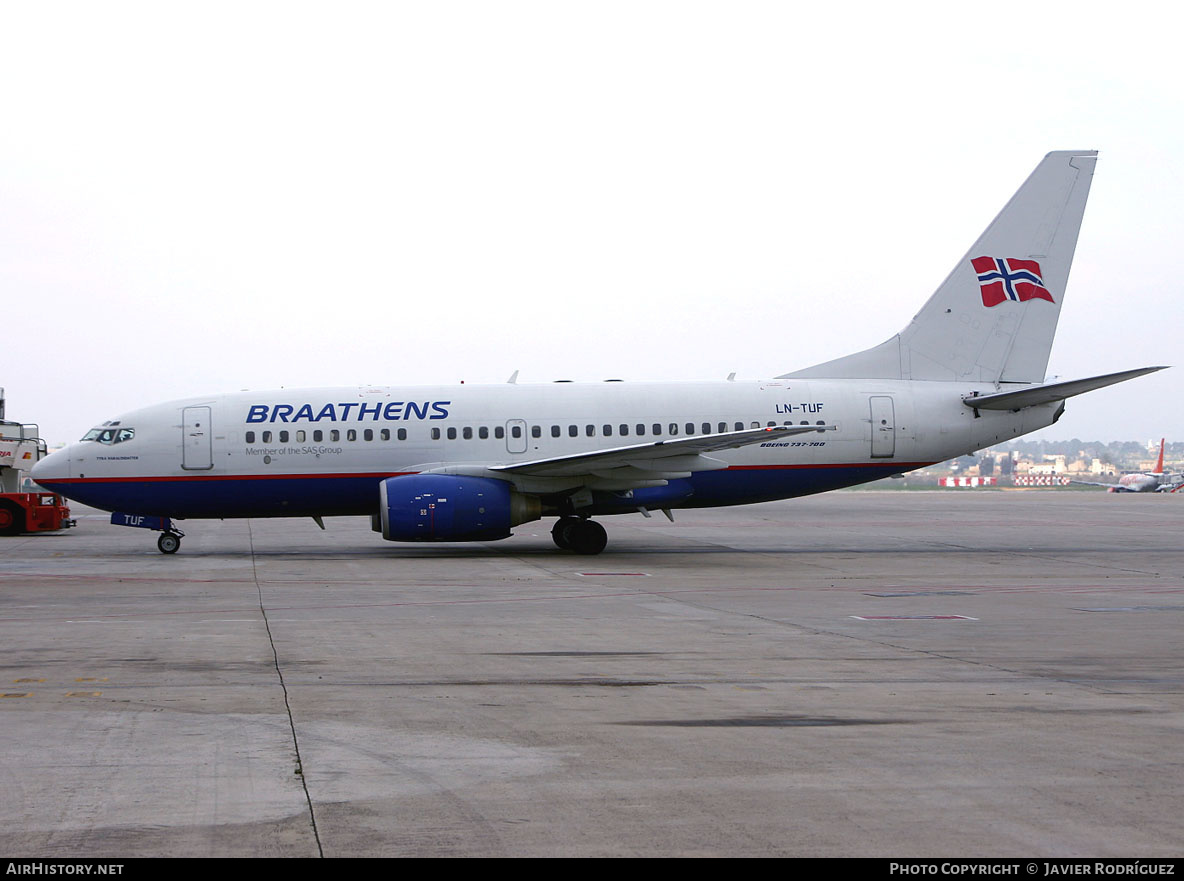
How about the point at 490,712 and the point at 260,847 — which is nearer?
the point at 260,847

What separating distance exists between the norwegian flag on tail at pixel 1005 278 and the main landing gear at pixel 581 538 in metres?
10.5

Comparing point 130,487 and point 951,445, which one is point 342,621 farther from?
point 951,445

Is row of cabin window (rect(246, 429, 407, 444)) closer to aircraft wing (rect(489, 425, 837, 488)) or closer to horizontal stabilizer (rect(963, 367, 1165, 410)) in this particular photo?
aircraft wing (rect(489, 425, 837, 488))

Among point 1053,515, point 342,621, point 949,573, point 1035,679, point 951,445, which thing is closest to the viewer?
point 1035,679

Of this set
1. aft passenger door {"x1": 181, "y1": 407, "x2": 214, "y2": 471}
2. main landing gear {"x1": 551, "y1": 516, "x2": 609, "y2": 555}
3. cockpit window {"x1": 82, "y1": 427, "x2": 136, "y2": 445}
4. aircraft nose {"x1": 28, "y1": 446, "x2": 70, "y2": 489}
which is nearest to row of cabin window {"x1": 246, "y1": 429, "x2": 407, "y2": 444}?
aft passenger door {"x1": 181, "y1": 407, "x2": 214, "y2": 471}

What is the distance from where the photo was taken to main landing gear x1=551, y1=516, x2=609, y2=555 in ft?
83.9

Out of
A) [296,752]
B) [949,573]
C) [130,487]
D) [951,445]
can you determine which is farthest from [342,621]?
[951,445]

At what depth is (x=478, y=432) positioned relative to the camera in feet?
85.9

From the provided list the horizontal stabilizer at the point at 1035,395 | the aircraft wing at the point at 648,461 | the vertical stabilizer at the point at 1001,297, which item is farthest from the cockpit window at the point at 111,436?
the horizontal stabilizer at the point at 1035,395

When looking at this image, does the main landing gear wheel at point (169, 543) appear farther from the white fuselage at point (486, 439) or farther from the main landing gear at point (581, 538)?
the main landing gear at point (581, 538)

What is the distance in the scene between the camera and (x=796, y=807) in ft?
20.5

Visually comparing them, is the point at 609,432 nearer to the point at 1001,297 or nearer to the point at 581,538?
the point at 581,538
